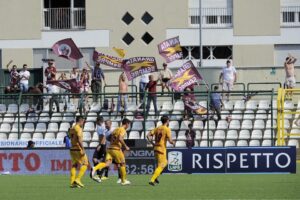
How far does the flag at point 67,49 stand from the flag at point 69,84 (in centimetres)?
84

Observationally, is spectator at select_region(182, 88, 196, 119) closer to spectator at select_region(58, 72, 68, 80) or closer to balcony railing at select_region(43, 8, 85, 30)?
spectator at select_region(58, 72, 68, 80)

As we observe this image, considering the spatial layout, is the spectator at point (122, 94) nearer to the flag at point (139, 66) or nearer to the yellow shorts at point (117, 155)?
the flag at point (139, 66)

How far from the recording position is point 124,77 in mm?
45812

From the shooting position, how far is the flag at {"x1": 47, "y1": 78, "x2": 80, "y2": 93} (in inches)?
1805

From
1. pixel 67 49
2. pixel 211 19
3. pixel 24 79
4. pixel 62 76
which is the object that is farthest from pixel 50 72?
pixel 211 19

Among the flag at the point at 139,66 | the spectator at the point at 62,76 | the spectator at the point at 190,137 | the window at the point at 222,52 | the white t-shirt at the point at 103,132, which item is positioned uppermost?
the window at the point at 222,52

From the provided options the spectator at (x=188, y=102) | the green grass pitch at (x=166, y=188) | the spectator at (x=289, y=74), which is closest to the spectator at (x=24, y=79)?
the spectator at (x=188, y=102)

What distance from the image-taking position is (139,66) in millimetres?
44875

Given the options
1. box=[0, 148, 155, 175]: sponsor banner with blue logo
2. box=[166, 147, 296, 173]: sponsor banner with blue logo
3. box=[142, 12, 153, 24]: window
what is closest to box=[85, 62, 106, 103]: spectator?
box=[0, 148, 155, 175]: sponsor banner with blue logo

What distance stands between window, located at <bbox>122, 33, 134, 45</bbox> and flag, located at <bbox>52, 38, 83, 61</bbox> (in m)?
11.9

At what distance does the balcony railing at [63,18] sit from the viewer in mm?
59375

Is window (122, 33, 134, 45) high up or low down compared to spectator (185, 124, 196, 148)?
up

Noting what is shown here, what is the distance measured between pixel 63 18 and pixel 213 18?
7085 mm

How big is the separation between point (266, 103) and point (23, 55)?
17665 mm
